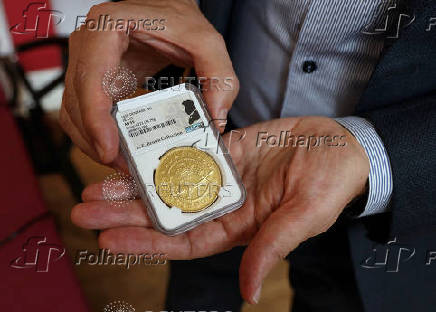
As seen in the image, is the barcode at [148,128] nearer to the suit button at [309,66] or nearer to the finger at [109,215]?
the finger at [109,215]

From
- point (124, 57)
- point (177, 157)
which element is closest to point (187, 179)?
point (177, 157)

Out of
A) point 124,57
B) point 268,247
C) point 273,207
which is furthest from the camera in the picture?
point 124,57

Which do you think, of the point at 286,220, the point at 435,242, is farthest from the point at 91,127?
the point at 435,242

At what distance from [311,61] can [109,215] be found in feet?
1.36

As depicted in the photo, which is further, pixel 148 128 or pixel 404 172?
pixel 148 128

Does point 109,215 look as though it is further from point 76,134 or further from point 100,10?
point 100,10

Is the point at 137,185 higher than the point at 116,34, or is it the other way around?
the point at 116,34

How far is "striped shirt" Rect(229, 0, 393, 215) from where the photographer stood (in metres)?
0.60

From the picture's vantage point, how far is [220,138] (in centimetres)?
67

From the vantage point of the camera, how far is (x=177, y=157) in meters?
0.67

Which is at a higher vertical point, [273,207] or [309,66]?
[309,66]

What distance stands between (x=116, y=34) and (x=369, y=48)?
1.33 ft

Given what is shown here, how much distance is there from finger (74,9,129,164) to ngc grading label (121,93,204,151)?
0.22 feet

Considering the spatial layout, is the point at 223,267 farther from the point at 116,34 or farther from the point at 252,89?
the point at 116,34
